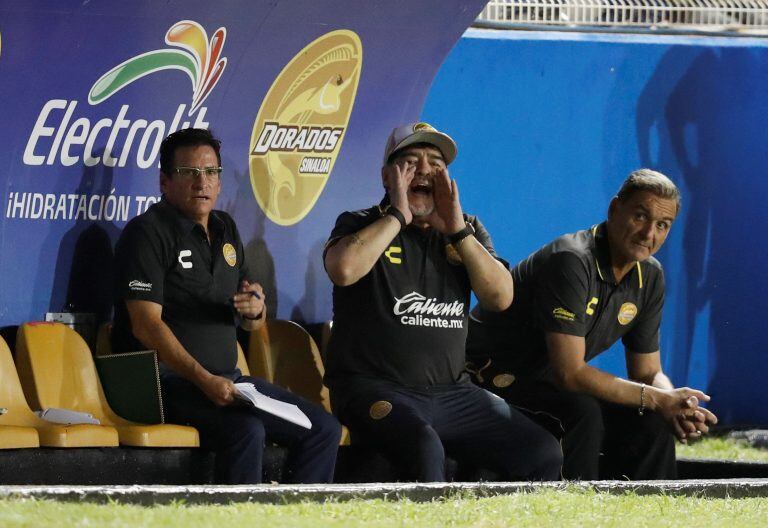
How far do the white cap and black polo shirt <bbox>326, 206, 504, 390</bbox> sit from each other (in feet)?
0.92

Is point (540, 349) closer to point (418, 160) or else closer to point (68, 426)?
point (418, 160)

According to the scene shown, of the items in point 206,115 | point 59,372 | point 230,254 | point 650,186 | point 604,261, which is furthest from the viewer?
point 206,115

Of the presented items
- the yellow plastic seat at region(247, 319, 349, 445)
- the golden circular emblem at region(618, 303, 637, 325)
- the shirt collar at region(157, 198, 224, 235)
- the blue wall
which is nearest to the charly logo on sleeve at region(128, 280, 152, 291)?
the shirt collar at region(157, 198, 224, 235)

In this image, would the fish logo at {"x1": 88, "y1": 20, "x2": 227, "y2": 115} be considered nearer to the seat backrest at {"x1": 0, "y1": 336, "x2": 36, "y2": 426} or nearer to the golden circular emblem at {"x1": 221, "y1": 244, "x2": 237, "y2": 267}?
the golden circular emblem at {"x1": 221, "y1": 244, "x2": 237, "y2": 267}

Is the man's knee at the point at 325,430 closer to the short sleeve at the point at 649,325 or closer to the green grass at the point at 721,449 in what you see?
the short sleeve at the point at 649,325

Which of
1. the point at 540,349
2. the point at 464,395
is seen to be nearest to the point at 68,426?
the point at 464,395

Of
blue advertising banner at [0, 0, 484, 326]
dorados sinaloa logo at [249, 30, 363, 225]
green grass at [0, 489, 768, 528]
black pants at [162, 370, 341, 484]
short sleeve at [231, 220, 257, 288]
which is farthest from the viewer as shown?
dorados sinaloa logo at [249, 30, 363, 225]

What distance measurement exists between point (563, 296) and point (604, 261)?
0.30 meters

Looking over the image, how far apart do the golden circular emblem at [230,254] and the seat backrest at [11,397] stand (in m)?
0.96

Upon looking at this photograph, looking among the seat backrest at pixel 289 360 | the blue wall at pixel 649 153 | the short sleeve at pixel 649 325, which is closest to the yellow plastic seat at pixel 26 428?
the seat backrest at pixel 289 360

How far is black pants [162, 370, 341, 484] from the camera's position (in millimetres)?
5652

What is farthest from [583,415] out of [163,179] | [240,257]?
[163,179]

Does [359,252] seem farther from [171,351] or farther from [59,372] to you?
[59,372]

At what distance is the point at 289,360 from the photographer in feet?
22.2
